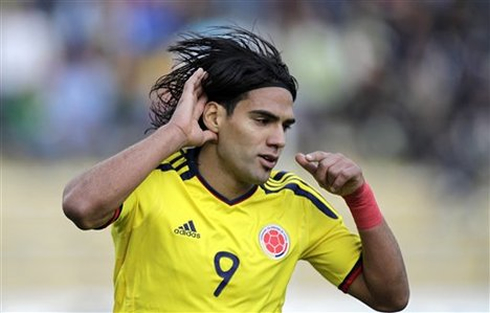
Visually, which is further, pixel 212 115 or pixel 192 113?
pixel 212 115

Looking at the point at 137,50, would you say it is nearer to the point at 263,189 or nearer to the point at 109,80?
the point at 109,80

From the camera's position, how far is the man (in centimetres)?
457

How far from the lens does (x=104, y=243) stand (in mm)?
11992

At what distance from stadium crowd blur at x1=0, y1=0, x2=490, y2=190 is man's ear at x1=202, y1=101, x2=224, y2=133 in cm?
879

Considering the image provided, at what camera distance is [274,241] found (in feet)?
15.7

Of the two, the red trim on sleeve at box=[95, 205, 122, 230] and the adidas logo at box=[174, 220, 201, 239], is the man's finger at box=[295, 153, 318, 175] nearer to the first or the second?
the adidas logo at box=[174, 220, 201, 239]

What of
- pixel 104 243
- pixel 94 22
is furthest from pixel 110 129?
pixel 104 243

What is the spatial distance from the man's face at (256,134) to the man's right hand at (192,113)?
0.33 ft

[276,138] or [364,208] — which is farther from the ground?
[276,138]

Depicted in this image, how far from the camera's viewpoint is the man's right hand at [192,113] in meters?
4.56

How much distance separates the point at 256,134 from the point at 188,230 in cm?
46

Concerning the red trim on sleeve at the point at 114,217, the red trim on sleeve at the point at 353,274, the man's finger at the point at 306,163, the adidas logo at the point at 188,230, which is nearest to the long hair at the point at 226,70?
the man's finger at the point at 306,163

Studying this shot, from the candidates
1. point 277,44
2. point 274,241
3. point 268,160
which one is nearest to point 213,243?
point 274,241

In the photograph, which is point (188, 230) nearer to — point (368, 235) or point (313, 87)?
point (368, 235)
